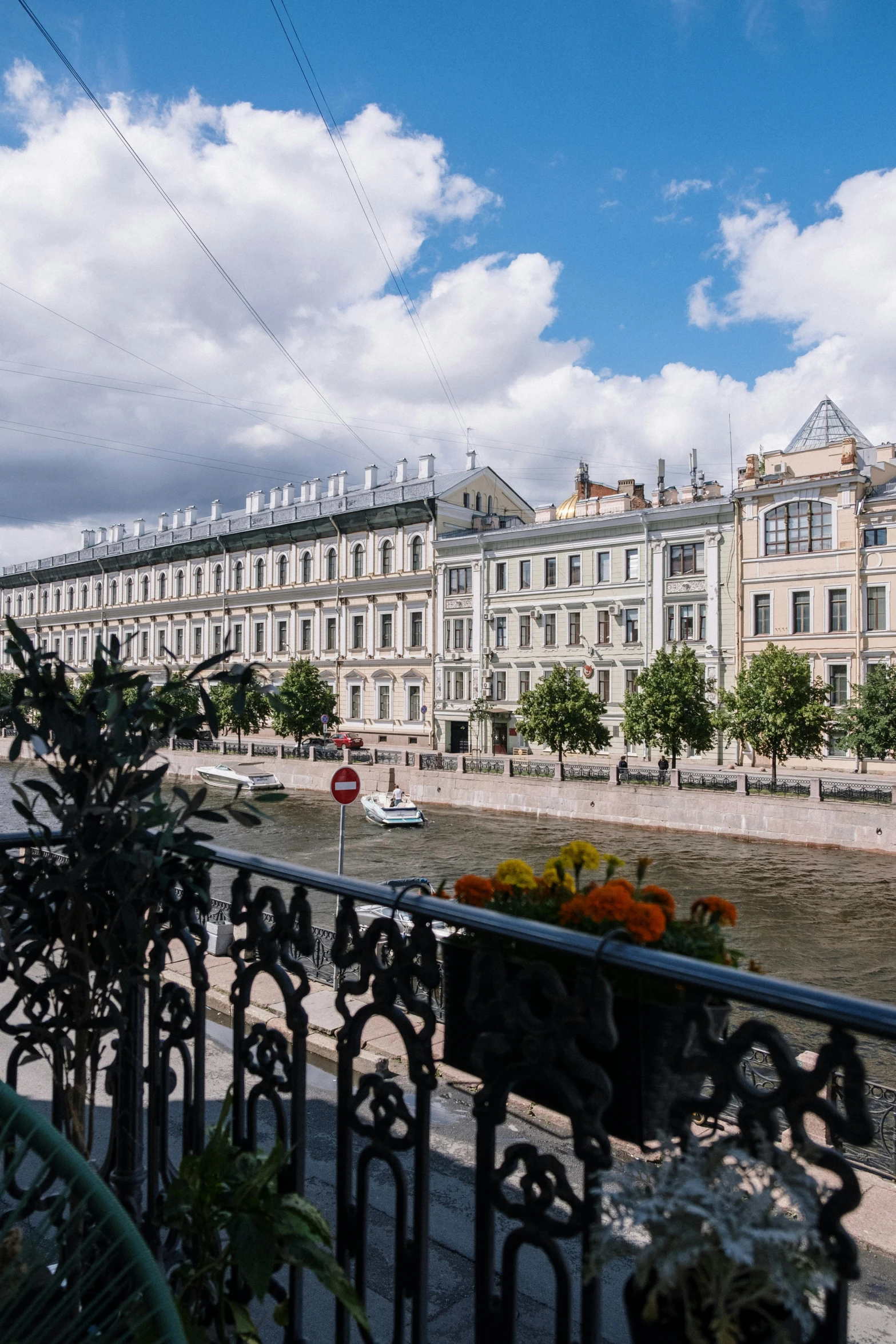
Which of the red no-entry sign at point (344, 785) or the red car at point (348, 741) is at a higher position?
the red car at point (348, 741)

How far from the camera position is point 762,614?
31.5 meters

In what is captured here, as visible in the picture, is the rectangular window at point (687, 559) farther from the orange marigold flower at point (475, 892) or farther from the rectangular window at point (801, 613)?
the orange marigold flower at point (475, 892)

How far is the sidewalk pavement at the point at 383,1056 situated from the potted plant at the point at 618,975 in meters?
1.64

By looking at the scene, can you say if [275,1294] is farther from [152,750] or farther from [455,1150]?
[455,1150]

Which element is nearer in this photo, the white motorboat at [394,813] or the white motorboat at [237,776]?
the white motorboat at [394,813]

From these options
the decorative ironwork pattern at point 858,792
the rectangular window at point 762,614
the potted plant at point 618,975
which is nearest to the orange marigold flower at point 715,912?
the potted plant at point 618,975

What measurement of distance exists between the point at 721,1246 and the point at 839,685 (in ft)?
101

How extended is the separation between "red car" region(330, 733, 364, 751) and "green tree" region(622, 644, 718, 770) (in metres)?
10.9

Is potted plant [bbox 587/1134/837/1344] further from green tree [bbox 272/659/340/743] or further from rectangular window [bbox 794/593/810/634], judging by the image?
green tree [bbox 272/659/340/743]

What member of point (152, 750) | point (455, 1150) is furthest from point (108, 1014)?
point (455, 1150)

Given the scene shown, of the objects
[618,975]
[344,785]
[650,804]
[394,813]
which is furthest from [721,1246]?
[394,813]

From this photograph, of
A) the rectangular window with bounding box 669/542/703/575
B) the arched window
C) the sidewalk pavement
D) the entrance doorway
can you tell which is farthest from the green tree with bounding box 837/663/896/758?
the sidewalk pavement

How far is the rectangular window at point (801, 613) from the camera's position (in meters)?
30.6

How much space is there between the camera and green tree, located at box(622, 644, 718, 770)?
28500mm
